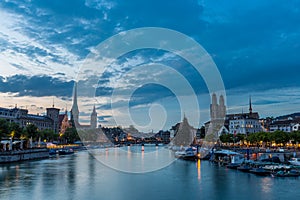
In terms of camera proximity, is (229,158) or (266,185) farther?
(229,158)

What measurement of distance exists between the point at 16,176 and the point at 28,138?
5433 cm

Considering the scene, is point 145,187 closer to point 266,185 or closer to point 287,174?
point 266,185

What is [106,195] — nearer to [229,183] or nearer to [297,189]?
[229,183]

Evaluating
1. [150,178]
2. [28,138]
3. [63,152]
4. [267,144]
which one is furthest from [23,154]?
[267,144]

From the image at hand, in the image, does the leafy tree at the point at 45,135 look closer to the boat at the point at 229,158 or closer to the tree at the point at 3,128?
the tree at the point at 3,128

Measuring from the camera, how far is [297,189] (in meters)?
41.5

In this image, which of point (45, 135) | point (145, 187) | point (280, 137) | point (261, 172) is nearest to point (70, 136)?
point (45, 135)

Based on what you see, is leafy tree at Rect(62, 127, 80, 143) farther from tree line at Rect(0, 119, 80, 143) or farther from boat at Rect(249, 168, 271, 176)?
boat at Rect(249, 168, 271, 176)

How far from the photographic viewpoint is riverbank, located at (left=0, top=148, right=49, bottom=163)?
7534cm

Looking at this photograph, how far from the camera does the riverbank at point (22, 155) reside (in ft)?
247

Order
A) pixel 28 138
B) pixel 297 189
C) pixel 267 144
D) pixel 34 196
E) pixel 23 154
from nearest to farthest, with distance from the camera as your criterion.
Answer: pixel 34 196 → pixel 297 189 → pixel 23 154 → pixel 28 138 → pixel 267 144

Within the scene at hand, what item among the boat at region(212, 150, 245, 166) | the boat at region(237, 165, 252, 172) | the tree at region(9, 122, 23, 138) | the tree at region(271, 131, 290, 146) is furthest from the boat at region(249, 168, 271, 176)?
the tree at region(9, 122, 23, 138)

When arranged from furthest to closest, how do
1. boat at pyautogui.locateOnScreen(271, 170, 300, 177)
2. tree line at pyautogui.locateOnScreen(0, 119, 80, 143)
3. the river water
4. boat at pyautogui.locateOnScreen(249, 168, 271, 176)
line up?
tree line at pyautogui.locateOnScreen(0, 119, 80, 143), boat at pyautogui.locateOnScreen(249, 168, 271, 176), boat at pyautogui.locateOnScreen(271, 170, 300, 177), the river water

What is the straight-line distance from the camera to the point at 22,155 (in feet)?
277
